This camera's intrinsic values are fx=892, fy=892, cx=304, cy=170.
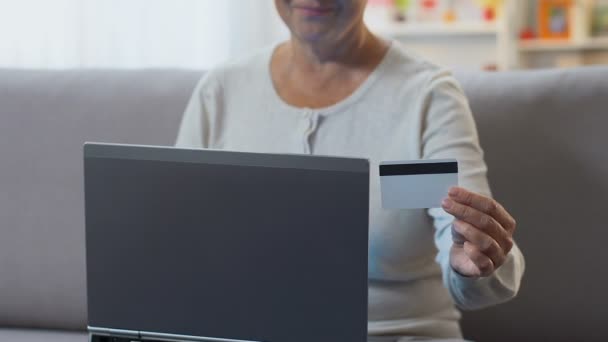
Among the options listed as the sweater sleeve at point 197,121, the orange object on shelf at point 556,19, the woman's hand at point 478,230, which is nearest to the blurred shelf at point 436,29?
the orange object on shelf at point 556,19

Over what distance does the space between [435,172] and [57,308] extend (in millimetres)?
889

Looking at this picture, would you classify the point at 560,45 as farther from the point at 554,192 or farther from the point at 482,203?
the point at 482,203

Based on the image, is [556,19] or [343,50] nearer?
[343,50]

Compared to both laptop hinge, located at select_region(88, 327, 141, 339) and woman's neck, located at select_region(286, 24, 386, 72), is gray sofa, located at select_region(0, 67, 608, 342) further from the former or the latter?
laptop hinge, located at select_region(88, 327, 141, 339)

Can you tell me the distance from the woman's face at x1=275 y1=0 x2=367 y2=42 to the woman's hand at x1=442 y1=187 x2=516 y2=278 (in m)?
0.40

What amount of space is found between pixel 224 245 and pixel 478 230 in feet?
0.92

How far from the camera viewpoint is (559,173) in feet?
4.59

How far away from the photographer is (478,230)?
3.18 ft

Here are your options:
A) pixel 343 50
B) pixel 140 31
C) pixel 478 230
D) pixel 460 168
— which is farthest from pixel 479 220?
pixel 140 31

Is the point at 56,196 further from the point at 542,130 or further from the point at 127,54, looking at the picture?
the point at 127,54

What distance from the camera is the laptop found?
0.86 m

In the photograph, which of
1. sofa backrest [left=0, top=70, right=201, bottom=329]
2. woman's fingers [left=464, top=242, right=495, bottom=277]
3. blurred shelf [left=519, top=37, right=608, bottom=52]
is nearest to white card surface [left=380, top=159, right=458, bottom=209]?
woman's fingers [left=464, top=242, right=495, bottom=277]

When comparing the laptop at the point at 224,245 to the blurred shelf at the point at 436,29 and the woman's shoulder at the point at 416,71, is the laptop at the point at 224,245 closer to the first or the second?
the woman's shoulder at the point at 416,71

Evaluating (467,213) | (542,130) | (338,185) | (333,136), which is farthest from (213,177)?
(542,130)
